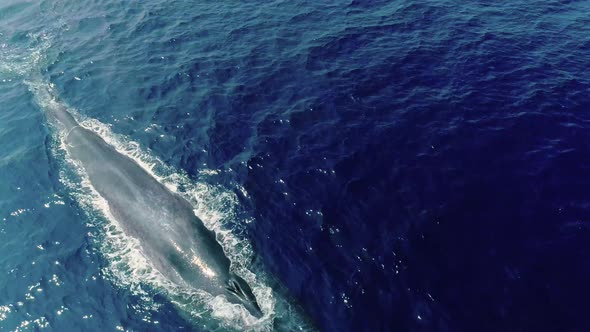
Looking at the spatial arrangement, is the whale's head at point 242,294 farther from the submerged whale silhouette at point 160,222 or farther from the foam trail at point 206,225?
the foam trail at point 206,225

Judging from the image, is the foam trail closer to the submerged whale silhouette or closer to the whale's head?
the whale's head

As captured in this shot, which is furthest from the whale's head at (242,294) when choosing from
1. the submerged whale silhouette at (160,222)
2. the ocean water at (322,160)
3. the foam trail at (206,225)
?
the ocean water at (322,160)

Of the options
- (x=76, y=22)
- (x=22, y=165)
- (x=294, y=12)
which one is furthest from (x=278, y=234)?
(x=76, y=22)

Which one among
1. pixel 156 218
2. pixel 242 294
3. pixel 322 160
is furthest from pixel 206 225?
pixel 322 160

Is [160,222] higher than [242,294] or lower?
higher

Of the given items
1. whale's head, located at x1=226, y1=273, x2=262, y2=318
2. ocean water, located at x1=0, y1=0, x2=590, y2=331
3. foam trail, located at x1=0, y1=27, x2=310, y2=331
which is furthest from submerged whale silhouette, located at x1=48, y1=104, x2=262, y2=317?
ocean water, located at x1=0, y1=0, x2=590, y2=331

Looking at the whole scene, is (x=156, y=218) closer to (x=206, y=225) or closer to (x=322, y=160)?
(x=206, y=225)

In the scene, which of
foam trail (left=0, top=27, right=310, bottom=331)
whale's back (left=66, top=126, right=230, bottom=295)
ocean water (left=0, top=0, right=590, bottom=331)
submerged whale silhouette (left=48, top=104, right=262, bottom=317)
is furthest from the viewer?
whale's back (left=66, top=126, right=230, bottom=295)
